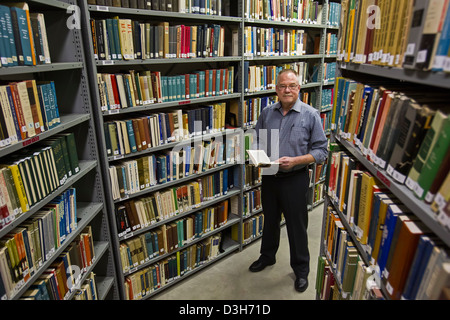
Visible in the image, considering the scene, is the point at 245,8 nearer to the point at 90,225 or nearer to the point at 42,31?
the point at 42,31

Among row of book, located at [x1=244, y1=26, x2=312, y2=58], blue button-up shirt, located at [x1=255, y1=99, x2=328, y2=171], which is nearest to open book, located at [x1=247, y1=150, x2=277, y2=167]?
blue button-up shirt, located at [x1=255, y1=99, x2=328, y2=171]

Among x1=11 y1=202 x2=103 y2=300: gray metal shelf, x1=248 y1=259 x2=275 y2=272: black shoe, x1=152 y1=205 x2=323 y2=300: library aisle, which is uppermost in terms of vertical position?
x1=11 y1=202 x2=103 y2=300: gray metal shelf

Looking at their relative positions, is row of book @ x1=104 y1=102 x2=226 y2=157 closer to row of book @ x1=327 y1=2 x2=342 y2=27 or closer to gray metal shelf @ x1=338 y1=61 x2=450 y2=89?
gray metal shelf @ x1=338 y1=61 x2=450 y2=89

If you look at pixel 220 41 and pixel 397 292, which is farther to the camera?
pixel 220 41

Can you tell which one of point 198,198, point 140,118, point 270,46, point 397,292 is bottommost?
point 198,198

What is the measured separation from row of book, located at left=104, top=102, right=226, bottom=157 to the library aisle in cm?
140

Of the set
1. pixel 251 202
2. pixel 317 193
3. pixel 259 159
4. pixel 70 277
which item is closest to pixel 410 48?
pixel 259 159

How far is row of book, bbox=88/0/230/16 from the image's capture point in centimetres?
202

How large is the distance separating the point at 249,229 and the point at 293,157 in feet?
4.42

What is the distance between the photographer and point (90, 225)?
232 cm

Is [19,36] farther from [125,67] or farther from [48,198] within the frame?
[125,67]
